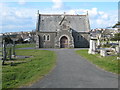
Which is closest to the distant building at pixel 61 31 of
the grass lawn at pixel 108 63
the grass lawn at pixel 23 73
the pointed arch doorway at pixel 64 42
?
the pointed arch doorway at pixel 64 42

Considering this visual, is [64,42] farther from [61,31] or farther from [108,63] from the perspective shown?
[108,63]

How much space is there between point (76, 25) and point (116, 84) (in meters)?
42.9

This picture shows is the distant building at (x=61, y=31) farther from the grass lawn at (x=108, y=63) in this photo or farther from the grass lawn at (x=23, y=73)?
the grass lawn at (x=23, y=73)

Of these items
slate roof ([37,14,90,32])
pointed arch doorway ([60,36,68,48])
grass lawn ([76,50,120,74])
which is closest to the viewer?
grass lawn ([76,50,120,74])

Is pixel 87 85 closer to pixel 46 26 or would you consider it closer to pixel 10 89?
pixel 10 89

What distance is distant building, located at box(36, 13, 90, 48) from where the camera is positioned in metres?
49.2

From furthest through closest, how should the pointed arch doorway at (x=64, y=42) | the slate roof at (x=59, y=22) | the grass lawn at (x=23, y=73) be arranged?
the slate roof at (x=59, y=22)
the pointed arch doorway at (x=64, y=42)
the grass lawn at (x=23, y=73)

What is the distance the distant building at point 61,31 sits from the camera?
49188mm

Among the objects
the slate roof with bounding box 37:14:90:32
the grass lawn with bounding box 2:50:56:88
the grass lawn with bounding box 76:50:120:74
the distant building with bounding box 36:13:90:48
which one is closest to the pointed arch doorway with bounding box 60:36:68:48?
the distant building with bounding box 36:13:90:48

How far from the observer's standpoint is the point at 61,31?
1941 inches

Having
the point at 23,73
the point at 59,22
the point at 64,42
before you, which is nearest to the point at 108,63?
the point at 23,73

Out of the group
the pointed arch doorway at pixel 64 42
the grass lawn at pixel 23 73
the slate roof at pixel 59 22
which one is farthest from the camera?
the slate roof at pixel 59 22

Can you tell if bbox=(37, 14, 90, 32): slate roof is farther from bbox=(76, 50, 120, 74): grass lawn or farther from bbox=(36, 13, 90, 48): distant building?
bbox=(76, 50, 120, 74): grass lawn

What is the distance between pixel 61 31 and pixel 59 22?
10.5 feet
